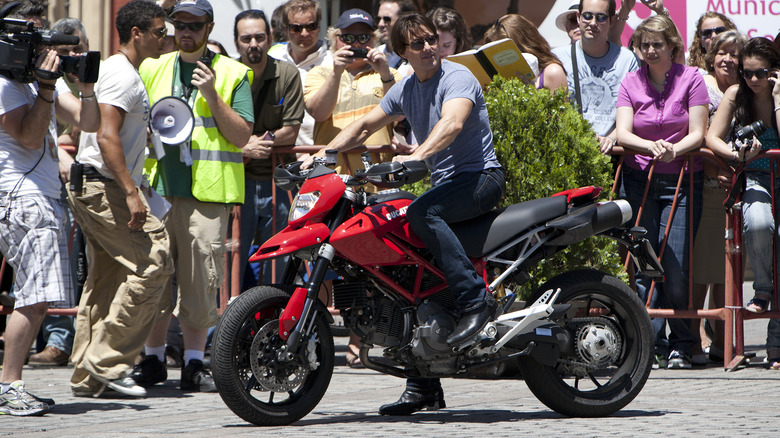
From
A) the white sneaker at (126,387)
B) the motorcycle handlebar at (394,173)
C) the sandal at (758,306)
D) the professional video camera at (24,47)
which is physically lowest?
the white sneaker at (126,387)

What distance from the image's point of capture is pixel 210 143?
7.23 metres

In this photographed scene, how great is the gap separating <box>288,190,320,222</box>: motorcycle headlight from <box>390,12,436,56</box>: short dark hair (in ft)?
3.07

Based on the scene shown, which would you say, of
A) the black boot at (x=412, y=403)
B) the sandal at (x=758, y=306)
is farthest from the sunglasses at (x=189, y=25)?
the sandal at (x=758, y=306)

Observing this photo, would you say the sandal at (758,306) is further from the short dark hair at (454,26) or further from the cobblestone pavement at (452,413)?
the short dark hair at (454,26)

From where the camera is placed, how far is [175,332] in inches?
337

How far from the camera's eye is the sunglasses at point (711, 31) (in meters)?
9.20

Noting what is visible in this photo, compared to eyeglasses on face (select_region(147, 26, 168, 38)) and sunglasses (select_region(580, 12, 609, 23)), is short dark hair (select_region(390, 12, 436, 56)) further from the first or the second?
sunglasses (select_region(580, 12, 609, 23))

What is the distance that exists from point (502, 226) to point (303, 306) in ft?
3.63

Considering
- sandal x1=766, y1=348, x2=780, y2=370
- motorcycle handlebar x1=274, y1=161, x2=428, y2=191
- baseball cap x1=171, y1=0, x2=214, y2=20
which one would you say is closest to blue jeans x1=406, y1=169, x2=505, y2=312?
motorcycle handlebar x1=274, y1=161, x2=428, y2=191

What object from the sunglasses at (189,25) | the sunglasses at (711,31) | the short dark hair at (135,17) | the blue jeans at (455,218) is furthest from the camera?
the sunglasses at (711,31)

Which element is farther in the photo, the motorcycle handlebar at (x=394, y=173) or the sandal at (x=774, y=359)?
the sandal at (x=774, y=359)

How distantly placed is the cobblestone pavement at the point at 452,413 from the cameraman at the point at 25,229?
302mm

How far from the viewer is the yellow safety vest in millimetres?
7176

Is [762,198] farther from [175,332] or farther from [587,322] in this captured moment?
[175,332]
